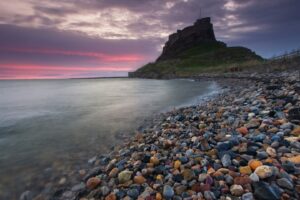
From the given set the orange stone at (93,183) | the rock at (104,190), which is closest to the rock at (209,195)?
the rock at (104,190)

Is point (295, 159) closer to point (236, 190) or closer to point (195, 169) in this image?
point (236, 190)

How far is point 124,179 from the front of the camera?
175 inches

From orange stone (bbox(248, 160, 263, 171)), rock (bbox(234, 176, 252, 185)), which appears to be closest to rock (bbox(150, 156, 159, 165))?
rock (bbox(234, 176, 252, 185))

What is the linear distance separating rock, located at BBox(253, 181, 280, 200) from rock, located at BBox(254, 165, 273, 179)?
20 cm

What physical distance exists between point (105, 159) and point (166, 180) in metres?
2.56

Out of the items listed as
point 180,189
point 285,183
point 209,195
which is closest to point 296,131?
point 285,183

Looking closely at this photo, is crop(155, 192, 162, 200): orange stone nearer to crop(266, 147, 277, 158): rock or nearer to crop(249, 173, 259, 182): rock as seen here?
crop(249, 173, 259, 182): rock

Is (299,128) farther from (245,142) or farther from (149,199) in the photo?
(149,199)

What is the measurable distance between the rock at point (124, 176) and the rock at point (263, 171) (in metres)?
2.51

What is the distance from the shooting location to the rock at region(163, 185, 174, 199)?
3601mm

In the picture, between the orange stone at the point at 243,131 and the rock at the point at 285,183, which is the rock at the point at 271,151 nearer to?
the rock at the point at 285,183

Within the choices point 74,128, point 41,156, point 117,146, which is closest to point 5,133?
point 74,128

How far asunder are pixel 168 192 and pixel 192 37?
184067mm

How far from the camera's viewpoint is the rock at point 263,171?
3482 millimetres
